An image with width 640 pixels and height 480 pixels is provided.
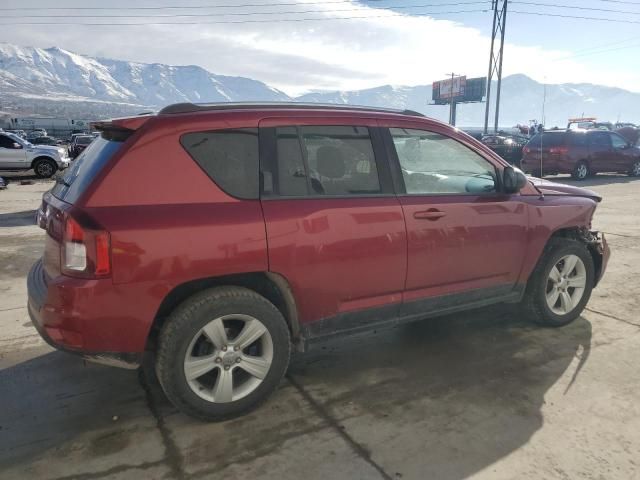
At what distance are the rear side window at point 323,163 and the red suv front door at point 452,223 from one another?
0.22m

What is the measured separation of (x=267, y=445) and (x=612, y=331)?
3.20 meters

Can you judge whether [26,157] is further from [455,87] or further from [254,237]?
[455,87]

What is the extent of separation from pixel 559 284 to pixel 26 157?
18358 mm

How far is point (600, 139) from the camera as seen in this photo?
17078 millimetres

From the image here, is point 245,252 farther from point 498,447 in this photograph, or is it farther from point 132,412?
point 498,447

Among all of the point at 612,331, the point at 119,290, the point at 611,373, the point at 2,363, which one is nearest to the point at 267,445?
the point at 119,290

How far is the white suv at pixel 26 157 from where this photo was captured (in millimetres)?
17344

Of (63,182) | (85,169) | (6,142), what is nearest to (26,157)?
(6,142)

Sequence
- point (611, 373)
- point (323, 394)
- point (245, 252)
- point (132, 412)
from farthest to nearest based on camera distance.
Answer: point (611, 373), point (323, 394), point (132, 412), point (245, 252)

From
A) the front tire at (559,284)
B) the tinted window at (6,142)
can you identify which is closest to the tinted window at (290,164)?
the front tire at (559,284)

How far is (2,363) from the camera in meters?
3.67

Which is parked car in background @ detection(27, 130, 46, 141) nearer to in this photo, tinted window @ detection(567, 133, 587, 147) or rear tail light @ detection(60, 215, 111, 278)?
tinted window @ detection(567, 133, 587, 147)

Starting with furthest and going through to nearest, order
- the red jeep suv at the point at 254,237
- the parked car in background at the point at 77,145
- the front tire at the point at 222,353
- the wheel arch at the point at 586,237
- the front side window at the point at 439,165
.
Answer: the parked car in background at the point at 77,145 → the wheel arch at the point at 586,237 → the front side window at the point at 439,165 → the front tire at the point at 222,353 → the red jeep suv at the point at 254,237

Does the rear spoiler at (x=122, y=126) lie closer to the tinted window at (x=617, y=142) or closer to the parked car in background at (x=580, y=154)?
the parked car in background at (x=580, y=154)
